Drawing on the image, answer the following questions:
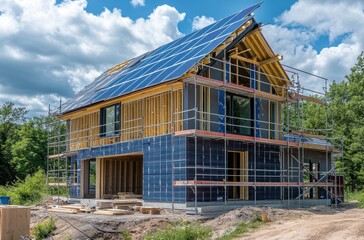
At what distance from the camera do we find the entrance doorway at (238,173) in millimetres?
21203

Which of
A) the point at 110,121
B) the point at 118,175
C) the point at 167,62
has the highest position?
the point at 167,62

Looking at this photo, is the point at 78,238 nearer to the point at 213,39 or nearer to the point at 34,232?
the point at 34,232

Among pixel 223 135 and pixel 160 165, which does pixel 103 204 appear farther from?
pixel 223 135

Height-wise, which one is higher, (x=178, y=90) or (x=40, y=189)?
(x=178, y=90)

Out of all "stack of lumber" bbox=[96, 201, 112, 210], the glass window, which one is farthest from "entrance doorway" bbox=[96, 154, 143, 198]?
the glass window

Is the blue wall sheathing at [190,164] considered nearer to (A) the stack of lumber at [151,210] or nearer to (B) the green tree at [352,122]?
(A) the stack of lumber at [151,210]

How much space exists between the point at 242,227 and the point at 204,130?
559cm

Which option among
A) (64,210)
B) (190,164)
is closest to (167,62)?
(190,164)

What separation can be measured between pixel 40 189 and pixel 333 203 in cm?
1866

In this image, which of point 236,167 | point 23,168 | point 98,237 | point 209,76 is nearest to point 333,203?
point 236,167

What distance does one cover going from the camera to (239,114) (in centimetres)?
2197

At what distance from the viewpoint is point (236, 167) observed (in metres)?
21.5

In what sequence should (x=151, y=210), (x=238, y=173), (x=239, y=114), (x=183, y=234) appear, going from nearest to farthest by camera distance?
(x=183, y=234) < (x=151, y=210) < (x=238, y=173) < (x=239, y=114)

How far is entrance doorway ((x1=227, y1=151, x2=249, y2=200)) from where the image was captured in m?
21.2
